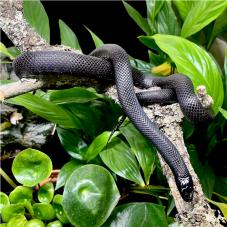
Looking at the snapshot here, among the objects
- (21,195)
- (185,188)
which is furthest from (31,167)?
(185,188)

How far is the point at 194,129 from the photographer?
1583mm

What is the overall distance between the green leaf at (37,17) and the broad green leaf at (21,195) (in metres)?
0.67

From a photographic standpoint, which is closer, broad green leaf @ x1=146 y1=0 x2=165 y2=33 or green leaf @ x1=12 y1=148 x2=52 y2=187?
green leaf @ x1=12 y1=148 x2=52 y2=187

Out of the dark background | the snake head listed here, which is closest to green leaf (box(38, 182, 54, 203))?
the snake head

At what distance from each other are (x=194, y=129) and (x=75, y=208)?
2.40 feet

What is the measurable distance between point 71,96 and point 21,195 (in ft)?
→ 1.30

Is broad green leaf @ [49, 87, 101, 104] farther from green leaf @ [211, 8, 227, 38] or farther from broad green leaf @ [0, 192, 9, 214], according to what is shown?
green leaf @ [211, 8, 227, 38]

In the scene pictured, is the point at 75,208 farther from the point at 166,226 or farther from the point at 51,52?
the point at 51,52

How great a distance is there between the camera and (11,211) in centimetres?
121

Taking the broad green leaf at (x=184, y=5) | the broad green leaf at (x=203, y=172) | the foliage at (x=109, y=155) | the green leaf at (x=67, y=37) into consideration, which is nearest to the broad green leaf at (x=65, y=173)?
the foliage at (x=109, y=155)

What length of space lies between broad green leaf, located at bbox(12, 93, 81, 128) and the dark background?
3.29 feet

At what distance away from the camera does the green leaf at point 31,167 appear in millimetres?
1188

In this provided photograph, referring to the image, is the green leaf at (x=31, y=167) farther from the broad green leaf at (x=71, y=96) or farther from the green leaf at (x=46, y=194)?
the broad green leaf at (x=71, y=96)

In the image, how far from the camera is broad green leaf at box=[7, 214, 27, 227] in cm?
119
